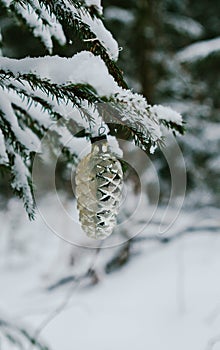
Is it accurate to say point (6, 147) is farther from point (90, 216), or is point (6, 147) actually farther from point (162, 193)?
point (162, 193)

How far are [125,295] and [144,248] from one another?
1.60m

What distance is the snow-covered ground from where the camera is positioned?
3.35m

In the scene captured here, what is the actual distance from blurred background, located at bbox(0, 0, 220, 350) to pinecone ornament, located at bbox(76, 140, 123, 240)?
1.83 ft

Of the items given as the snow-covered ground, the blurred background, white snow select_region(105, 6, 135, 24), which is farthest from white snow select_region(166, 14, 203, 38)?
the snow-covered ground

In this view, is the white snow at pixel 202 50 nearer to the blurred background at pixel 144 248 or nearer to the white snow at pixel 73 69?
the blurred background at pixel 144 248

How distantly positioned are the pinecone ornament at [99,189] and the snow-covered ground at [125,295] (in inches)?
51.9

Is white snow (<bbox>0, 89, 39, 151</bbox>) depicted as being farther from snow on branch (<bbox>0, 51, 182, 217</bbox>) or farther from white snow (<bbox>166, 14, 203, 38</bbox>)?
white snow (<bbox>166, 14, 203, 38</bbox>)

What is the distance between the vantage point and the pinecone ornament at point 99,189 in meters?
1.03

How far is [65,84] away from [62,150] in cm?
55

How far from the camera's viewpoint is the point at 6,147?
138cm

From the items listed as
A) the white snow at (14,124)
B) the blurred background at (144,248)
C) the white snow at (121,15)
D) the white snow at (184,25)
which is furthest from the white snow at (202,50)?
the white snow at (14,124)

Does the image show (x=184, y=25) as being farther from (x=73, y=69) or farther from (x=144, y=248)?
(x=73, y=69)

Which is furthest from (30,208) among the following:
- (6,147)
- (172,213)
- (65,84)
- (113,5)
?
(113,5)

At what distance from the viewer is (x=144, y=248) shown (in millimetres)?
5895
